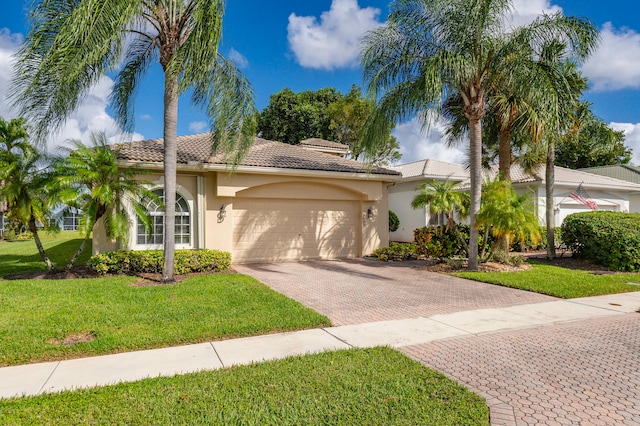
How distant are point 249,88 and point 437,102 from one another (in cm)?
555

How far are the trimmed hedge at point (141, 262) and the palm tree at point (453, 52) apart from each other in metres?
7.95

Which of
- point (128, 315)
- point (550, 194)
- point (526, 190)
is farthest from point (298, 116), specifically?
point (128, 315)

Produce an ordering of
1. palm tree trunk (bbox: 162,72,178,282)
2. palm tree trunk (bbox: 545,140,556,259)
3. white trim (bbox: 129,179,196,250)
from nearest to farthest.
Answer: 1. palm tree trunk (bbox: 162,72,178,282)
2. white trim (bbox: 129,179,196,250)
3. palm tree trunk (bbox: 545,140,556,259)

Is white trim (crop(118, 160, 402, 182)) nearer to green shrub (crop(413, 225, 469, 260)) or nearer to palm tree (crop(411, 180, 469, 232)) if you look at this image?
palm tree (crop(411, 180, 469, 232))

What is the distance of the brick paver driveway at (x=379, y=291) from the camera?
25.8 feet

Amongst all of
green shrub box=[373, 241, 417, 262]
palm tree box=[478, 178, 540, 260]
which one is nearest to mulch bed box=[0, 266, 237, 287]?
green shrub box=[373, 241, 417, 262]

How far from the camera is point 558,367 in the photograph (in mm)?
4898

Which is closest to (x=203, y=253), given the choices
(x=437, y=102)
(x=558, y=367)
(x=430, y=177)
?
(x=437, y=102)

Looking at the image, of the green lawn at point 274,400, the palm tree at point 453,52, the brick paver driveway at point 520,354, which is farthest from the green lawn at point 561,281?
the green lawn at point 274,400

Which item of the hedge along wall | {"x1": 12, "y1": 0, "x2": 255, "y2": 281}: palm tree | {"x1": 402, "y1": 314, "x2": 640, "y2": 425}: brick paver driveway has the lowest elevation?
{"x1": 402, "y1": 314, "x2": 640, "y2": 425}: brick paver driveway

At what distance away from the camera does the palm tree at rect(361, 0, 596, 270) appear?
11.3 metres

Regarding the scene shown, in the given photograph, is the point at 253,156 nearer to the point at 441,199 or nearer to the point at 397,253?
the point at 397,253

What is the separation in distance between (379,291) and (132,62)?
10150 millimetres

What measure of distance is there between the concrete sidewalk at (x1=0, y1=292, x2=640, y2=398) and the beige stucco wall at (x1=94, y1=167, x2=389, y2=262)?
8.44m
